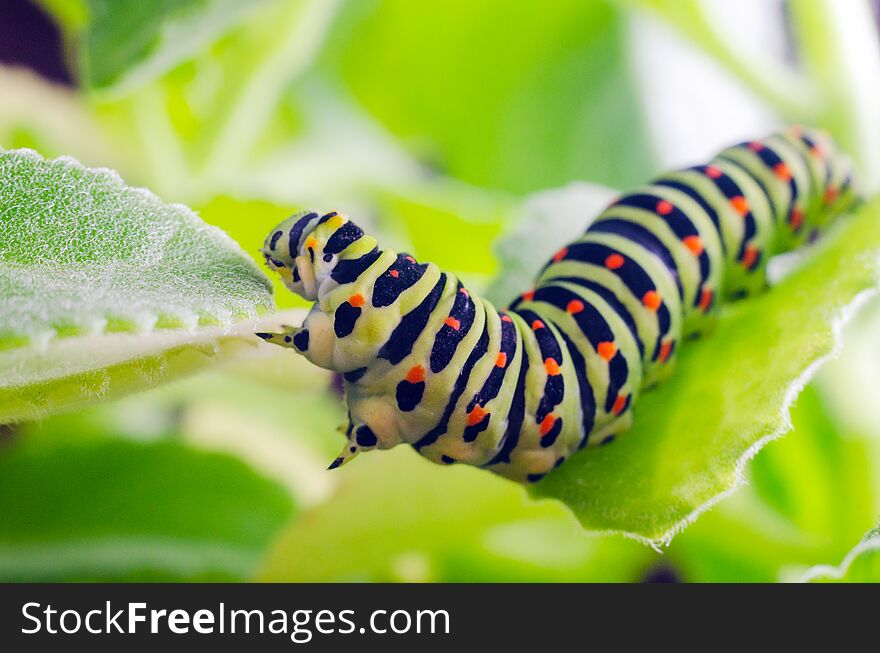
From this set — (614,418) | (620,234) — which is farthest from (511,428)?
(620,234)

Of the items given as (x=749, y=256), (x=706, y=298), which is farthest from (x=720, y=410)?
(x=749, y=256)

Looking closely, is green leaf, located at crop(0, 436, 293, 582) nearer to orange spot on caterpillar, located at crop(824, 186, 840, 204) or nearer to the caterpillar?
the caterpillar

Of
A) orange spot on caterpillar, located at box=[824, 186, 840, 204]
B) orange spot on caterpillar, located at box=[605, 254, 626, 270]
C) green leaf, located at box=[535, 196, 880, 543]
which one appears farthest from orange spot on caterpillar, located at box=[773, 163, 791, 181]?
orange spot on caterpillar, located at box=[605, 254, 626, 270]

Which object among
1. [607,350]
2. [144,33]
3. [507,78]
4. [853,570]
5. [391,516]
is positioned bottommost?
[853,570]

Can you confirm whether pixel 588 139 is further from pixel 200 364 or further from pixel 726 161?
pixel 200 364

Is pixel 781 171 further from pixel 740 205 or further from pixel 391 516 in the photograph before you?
pixel 391 516

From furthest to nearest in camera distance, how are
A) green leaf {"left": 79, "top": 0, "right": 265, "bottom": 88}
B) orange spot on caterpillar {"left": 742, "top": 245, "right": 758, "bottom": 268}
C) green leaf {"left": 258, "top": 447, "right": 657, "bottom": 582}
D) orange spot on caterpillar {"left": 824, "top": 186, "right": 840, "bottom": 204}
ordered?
1. orange spot on caterpillar {"left": 824, "top": 186, "right": 840, "bottom": 204}
2. orange spot on caterpillar {"left": 742, "top": 245, "right": 758, "bottom": 268}
3. green leaf {"left": 258, "top": 447, "right": 657, "bottom": 582}
4. green leaf {"left": 79, "top": 0, "right": 265, "bottom": 88}

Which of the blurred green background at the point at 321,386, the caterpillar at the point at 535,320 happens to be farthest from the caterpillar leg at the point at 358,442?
the blurred green background at the point at 321,386
